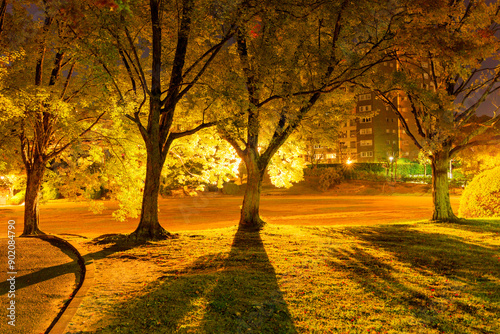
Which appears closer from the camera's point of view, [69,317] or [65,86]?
[69,317]

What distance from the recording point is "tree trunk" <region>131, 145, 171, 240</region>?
40.7ft

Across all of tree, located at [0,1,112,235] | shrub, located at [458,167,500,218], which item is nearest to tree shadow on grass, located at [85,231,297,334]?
tree, located at [0,1,112,235]

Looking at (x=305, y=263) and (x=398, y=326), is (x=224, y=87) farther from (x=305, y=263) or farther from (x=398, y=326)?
(x=398, y=326)

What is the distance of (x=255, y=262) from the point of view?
912cm

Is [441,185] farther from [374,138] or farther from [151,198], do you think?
[374,138]

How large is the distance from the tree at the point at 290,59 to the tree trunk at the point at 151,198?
2.53m

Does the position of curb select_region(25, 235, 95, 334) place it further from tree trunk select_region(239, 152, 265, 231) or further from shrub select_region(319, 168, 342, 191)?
shrub select_region(319, 168, 342, 191)

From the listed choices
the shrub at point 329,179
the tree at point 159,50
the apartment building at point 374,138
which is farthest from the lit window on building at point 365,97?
the tree at point 159,50

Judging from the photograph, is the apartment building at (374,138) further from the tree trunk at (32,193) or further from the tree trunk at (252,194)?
the tree trunk at (32,193)

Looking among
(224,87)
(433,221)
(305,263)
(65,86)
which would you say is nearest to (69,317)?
(305,263)

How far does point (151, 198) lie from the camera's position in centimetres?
1247

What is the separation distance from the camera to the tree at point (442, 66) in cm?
Answer: 1288

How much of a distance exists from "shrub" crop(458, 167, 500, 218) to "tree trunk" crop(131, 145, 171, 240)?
52.7 ft

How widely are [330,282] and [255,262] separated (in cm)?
233
